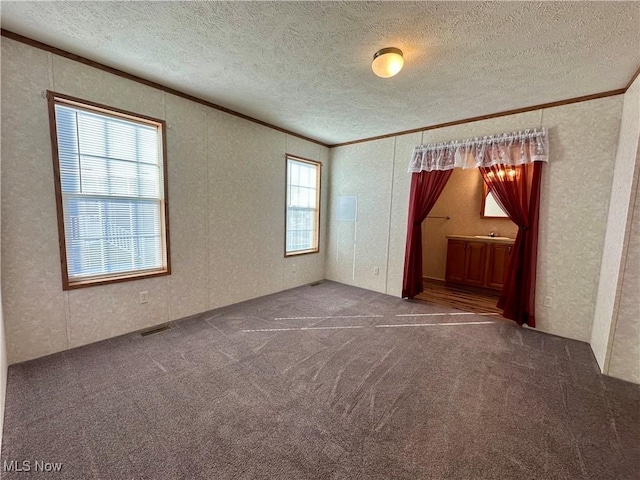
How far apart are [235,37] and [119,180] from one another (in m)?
1.74

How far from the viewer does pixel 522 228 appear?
9.91 feet

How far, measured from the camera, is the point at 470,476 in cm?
132

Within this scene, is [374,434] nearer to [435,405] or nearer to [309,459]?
[309,459]

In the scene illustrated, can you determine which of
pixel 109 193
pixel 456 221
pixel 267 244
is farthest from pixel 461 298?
pixel 109 193

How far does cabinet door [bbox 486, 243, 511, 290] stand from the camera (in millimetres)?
4223

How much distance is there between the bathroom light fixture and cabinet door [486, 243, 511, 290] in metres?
3.54

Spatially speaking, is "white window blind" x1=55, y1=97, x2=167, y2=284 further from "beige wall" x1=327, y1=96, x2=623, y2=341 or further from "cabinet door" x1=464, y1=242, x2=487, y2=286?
"cabinet door" x1=464, y1=242, x2=487, y2=286

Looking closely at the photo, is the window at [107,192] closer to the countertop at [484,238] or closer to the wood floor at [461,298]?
the wood floor at [461,298]

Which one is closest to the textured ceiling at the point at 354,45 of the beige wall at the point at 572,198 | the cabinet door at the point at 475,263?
the beige wall at the point at 572,198

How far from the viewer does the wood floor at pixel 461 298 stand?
12.2 feet

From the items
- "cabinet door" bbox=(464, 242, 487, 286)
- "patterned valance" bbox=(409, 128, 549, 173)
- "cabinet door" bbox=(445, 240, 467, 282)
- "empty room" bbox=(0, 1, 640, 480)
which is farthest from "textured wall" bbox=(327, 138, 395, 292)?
"cabinet door" bbox=(464, 242, 487, 286)

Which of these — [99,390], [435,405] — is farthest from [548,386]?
[99,390]

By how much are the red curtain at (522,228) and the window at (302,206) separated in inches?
105

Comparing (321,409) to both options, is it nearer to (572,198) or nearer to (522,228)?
(522,228)
